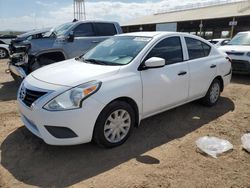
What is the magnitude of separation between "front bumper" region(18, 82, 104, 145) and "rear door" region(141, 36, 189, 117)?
95 centimetres

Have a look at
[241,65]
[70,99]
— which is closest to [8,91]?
[70,99]

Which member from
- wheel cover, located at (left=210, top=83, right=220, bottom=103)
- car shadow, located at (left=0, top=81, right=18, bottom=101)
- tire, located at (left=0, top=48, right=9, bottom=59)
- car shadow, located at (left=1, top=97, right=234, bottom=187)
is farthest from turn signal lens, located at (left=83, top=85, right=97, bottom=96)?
tire, located at (left=0, top=48, right=9, bottom=59)

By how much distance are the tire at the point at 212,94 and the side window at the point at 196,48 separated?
70 centimetres

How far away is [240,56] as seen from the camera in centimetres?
832

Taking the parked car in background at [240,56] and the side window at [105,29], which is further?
the side window at [105,29]

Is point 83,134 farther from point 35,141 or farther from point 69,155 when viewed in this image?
point 35,141

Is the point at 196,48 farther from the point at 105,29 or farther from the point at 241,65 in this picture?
the point at 105,29

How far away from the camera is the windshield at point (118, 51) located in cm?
401

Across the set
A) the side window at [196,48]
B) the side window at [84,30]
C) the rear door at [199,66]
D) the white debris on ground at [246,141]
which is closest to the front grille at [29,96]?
the rear door at [199,66]

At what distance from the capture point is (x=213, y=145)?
384cm

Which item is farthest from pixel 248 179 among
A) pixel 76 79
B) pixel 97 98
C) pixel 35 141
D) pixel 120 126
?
pixel 35 141

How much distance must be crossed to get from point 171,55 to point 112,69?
1.31m

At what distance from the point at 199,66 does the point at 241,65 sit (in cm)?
416

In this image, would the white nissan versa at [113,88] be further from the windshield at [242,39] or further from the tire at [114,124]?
the windshield at [242,39]
